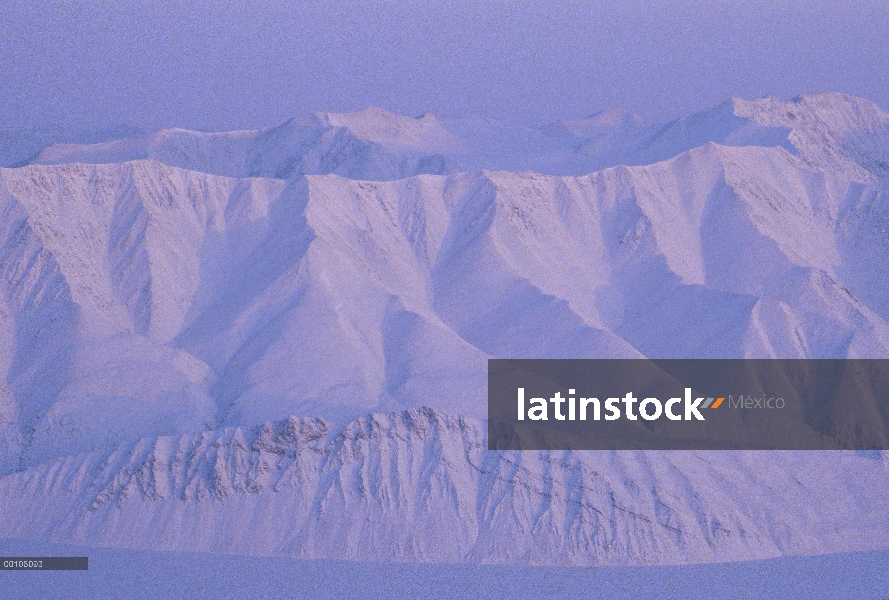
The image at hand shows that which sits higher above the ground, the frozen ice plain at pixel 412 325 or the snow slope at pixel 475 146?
the snow slope at pixel 475 146

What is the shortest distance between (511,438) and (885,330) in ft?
89.0

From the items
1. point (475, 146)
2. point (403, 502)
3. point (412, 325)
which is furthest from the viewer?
point (475, 146)

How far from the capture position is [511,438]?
67750 millimetres

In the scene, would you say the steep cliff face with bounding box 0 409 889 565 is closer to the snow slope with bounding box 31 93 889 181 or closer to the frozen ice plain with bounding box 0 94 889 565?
the frozen ice plain with bounding box 0 94 889 565

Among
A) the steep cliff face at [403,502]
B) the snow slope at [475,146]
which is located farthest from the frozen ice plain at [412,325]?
the snow slope at [475,146]

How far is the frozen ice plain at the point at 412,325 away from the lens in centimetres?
6562

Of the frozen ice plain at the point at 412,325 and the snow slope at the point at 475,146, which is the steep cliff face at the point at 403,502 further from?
the snow slope at the point at 475,146

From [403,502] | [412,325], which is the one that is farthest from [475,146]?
[403,502]

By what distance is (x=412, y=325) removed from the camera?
78.1 m

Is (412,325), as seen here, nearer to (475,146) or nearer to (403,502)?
(403,502)

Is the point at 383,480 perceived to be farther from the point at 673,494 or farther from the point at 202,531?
the point at 673,494

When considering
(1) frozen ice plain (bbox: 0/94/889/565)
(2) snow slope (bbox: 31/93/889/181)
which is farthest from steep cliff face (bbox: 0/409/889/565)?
(2) snow slope (bbox: 31/93/889/181)

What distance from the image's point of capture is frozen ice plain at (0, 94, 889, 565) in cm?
6562

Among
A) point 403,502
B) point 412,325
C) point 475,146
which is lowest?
point 403,502
